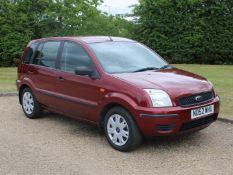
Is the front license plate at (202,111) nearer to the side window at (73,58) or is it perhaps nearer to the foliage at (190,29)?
the side window at (73,58)

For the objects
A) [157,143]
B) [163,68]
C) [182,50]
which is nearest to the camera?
[157,143]

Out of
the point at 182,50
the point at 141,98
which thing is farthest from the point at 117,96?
the point at 182,50

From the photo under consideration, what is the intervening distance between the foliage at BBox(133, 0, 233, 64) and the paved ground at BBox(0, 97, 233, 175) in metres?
13.8

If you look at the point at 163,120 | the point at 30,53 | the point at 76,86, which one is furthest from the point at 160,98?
the point at 30,53

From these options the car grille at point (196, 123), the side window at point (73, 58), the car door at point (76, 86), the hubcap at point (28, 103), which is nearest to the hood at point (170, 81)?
the car grille at point (196, 123)

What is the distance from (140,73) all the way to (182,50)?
49.4 feet

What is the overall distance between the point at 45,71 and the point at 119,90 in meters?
2.18

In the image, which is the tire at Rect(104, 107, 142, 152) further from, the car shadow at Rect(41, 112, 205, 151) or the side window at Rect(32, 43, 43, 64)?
the side window at Rect(32, 43, 43, 64)

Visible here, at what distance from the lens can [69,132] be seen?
24.6ft

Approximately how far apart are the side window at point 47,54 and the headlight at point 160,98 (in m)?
2.50

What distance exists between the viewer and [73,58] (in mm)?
7391

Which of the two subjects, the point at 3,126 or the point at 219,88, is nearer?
the point at 3,126

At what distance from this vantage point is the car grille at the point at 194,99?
20.0ft

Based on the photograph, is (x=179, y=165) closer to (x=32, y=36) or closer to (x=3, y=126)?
(x=3, y=126)
